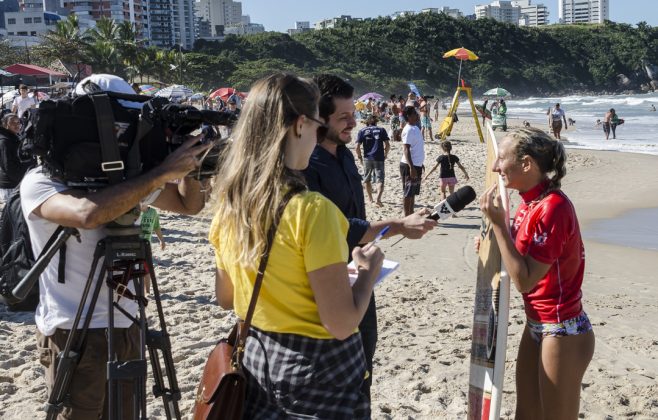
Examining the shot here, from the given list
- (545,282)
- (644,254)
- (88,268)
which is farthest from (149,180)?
(644,254)

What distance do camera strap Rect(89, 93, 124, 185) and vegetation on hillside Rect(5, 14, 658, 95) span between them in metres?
60.9

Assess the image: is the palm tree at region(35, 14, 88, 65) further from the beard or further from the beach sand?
the beard

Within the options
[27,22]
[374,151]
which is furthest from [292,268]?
[27,22]

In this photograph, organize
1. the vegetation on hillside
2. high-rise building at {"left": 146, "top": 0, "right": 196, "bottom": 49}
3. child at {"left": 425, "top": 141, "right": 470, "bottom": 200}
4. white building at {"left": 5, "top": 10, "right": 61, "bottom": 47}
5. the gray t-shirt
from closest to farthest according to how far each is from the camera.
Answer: the gray t-shirt, child at {"left": 425, "top": 141, "right": 470, "bottom": 200}, the vegetation on hillside, white building at {"left": 5, "top": 10, "right": 61, "bottom": 47}, high-rise building at {"left": 146, "top": 0, "right": 196, "bottom": 49}

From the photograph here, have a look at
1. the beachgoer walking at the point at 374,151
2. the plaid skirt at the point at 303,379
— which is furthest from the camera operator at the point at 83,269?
the beachgoer walking at the point at 374,151

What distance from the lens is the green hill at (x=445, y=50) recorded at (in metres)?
90.9

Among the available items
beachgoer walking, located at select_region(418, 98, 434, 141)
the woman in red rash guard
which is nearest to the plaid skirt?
the woman in red rash guard

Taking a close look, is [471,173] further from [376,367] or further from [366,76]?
[366,76]

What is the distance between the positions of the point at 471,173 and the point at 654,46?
122m

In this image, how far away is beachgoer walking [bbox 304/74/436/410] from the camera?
9.24 ft

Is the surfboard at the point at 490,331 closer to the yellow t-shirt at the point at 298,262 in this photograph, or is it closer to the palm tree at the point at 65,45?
the yellow t-shirt at the point at 298,262

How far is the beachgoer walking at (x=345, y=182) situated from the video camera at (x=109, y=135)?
0.58 metres

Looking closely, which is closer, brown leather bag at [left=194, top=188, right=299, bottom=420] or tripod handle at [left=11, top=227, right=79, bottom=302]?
brown leather bag at [left=194, top=188, right=299, bottom=420]

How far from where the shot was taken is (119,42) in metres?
64.6
